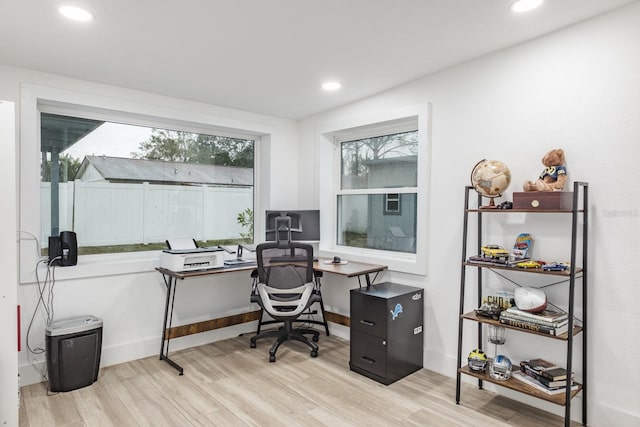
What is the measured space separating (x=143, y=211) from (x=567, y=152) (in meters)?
3.49

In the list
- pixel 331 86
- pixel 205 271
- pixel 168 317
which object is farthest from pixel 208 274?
pixel 331 86

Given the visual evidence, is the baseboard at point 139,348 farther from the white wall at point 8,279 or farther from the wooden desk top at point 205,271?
the white wall at point 8,279

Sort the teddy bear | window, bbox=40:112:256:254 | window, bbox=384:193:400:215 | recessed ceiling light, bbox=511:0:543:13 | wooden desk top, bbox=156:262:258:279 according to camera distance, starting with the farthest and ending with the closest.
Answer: window, bbox=384:193:400:215 → window, bbox=40:112:256:254 → wooden desk top, bbox=156:262:258:279 → the teddy bear → recessed ceiling light, bbox=511:0:543:13

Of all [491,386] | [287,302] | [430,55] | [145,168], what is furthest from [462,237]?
[145,168]

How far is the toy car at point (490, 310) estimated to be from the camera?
2475 millimetres

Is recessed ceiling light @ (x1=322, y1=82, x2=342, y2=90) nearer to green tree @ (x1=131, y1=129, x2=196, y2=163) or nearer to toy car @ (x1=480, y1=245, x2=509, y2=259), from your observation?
green tree @ (x1=131, y1=129, x2=196, y2=163)

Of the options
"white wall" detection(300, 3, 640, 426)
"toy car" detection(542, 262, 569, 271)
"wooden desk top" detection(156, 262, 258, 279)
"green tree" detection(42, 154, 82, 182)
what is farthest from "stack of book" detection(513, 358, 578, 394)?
"green tree" detection(42, 154, 82, 182)

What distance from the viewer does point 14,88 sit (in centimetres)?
284

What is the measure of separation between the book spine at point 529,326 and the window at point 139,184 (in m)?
2.89

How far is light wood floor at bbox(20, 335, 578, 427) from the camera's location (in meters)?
2.41

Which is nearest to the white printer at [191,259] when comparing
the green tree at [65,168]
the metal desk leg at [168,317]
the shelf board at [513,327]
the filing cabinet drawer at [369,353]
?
the metal desk leg at [168,317]

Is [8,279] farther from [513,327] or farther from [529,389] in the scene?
[529,389]

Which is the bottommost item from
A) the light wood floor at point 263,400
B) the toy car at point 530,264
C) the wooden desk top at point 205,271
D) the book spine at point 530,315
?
the light wood floor at point 263,400

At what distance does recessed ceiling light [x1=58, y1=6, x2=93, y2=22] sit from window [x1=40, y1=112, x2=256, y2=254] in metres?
1.39
